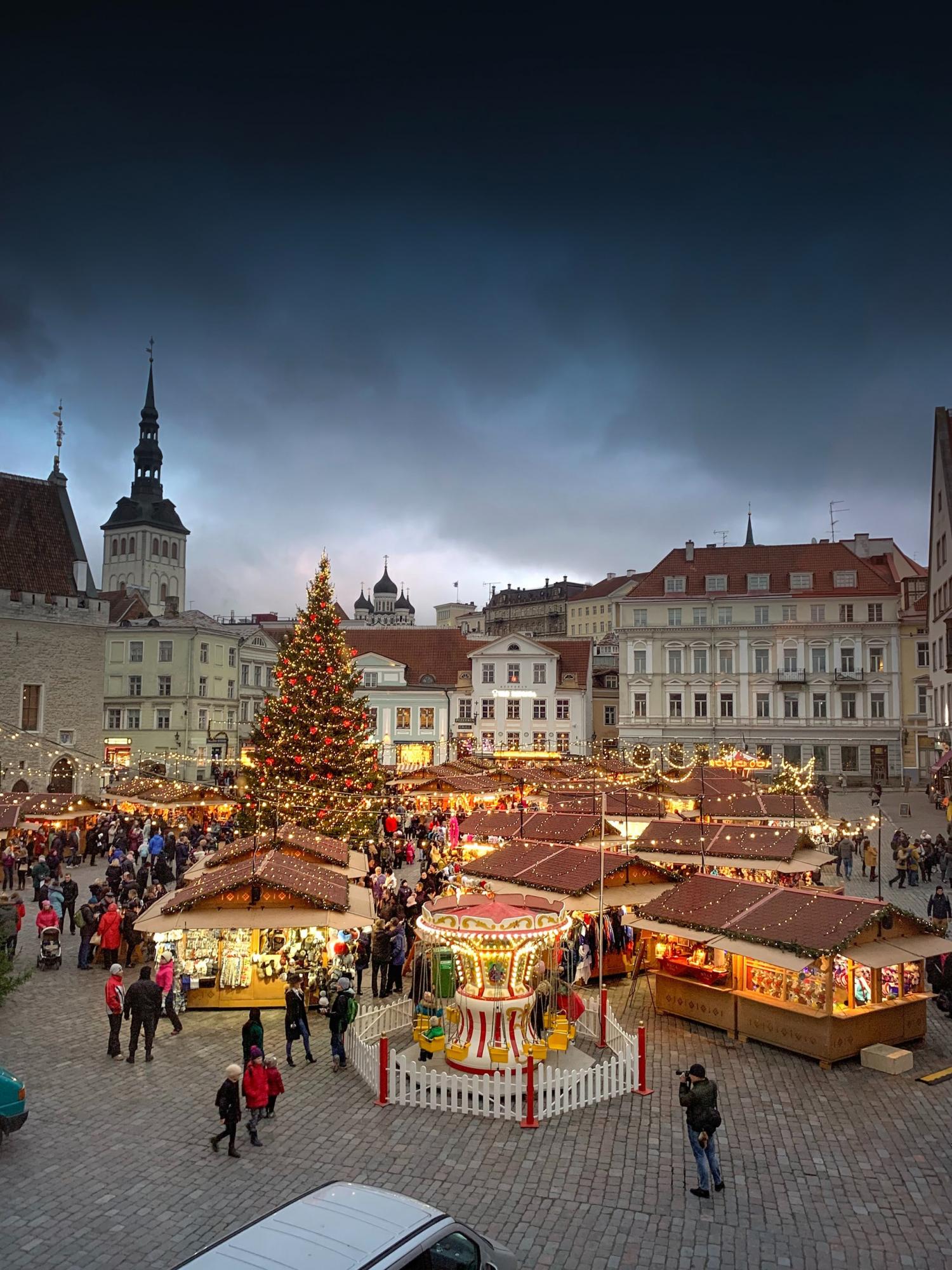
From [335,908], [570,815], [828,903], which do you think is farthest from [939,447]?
[335,908]

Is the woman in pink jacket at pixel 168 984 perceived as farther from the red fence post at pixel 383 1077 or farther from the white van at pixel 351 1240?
the white van at pixel 351 1240

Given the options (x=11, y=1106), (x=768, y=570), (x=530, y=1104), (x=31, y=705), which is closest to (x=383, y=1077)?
(x=530, y=1104)

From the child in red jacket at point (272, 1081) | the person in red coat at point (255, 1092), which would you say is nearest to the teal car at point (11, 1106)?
the person in red coat at point (255, 1092)

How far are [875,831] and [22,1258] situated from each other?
34.6 metres

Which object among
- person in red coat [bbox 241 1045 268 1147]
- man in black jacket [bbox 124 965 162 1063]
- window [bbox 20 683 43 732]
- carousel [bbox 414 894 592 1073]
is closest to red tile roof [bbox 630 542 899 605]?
window [bbox 20 683 43 732]

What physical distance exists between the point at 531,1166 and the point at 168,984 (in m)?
7.09

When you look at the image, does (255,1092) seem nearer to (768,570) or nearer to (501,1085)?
(501,1085)

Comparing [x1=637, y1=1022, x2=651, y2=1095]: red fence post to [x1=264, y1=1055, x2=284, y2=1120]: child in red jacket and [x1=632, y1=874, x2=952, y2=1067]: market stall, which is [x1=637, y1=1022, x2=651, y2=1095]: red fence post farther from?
[x1=264, y1=1055, x2=284, y2=1120]: child in red jacket

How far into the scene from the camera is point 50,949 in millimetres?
17688

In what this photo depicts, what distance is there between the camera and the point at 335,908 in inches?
611

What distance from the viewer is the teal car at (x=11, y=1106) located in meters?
9.91

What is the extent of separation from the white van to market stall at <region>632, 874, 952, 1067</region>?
7.86m

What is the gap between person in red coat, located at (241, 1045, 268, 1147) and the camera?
1048cm

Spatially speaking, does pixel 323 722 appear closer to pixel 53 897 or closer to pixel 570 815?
pixel 570 815
